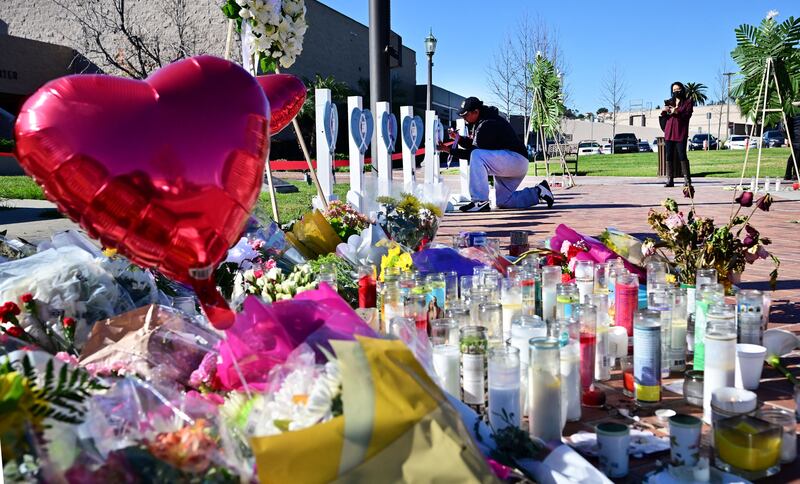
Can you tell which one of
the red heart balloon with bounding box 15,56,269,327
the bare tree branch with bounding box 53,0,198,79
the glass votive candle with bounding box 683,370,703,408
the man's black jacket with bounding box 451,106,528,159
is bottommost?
the glass votive candle with bounding box 683,370,703,408

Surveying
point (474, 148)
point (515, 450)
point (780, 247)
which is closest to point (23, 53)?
point (474, 148)

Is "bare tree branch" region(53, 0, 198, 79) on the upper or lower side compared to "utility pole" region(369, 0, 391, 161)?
upper

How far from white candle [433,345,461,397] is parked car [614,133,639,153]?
45.9 m

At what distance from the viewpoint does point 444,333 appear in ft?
8.29

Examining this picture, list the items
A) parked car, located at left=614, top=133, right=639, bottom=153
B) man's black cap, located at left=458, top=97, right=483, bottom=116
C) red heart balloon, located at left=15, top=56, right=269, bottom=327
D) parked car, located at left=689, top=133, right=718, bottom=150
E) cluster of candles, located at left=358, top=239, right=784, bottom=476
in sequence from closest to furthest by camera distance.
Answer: red heart balloon, located at left=15, top=56, right=269, bottom=327 < cluster of candles, located at left=358, top=239, right=784, bottom=476 < man's black cap, located at left=458, top=97, right=483, bottom=116 < parked car, located at left=614, top=133, right=639, bottom=153 < parked car, located at left=689, top=133, right=718, bottom=150

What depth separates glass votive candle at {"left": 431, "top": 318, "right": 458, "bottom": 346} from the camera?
2.52 m

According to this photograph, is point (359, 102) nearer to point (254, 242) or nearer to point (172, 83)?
point (254, 242)

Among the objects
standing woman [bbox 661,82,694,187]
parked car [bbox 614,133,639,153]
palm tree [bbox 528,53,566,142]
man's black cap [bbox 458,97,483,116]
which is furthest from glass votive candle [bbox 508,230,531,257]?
parked car [bbox 614,133,639,153]

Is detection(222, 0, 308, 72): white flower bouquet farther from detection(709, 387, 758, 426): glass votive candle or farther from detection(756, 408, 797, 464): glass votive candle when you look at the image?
detection(756, 408, 797, 464): glass votive candle

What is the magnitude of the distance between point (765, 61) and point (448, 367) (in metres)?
11.8

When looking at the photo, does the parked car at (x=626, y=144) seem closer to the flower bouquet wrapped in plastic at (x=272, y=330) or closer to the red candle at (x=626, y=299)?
the red candle at (x=626, y=299)

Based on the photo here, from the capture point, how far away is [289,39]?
15.7 feet

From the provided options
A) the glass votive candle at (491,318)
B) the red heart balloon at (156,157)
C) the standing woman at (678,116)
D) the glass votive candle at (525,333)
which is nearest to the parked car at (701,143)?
the standing woman at (678,116)

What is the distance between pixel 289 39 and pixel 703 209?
7659mm
